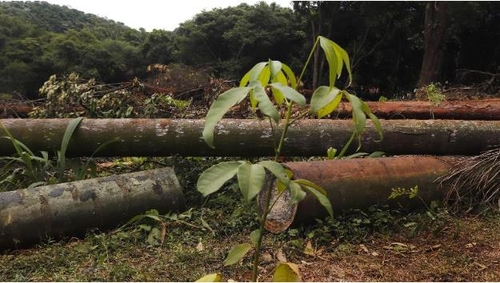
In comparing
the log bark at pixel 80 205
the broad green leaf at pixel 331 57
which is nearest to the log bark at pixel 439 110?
the log bark at pixel 80 205

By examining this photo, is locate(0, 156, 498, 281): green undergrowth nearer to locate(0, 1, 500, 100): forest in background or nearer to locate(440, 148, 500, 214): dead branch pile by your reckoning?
locate(440, 148, 500, 214): dead branch pile

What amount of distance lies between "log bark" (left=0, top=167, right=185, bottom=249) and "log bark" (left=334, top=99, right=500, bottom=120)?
205 centimetres

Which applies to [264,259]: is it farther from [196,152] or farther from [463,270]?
[196,152]

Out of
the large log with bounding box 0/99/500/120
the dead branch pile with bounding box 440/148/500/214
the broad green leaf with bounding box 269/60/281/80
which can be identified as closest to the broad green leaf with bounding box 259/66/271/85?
the broad green leaf with bounding box 269/60/281/80

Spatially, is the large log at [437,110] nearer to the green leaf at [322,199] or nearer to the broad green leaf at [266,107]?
the green leaf at [322,199]

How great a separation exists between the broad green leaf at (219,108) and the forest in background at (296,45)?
41.9ft

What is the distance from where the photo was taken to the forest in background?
15023mm

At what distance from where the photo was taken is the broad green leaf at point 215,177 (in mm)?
1070

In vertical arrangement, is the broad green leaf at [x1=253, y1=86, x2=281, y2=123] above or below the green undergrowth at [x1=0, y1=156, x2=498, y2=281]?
above

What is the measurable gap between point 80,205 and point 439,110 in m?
3.51

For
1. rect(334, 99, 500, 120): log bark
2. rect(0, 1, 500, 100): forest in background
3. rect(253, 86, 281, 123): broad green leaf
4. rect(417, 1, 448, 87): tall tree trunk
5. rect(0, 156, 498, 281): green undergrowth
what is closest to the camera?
rect(253, 86, 281, 123): broad green leaf

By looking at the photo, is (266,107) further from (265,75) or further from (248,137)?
(248,137)

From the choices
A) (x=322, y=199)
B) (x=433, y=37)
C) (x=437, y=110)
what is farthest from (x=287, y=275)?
(x=433, y=37)

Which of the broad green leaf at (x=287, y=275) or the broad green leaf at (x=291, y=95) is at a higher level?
the broad green leaf at (x=291, y=95)
